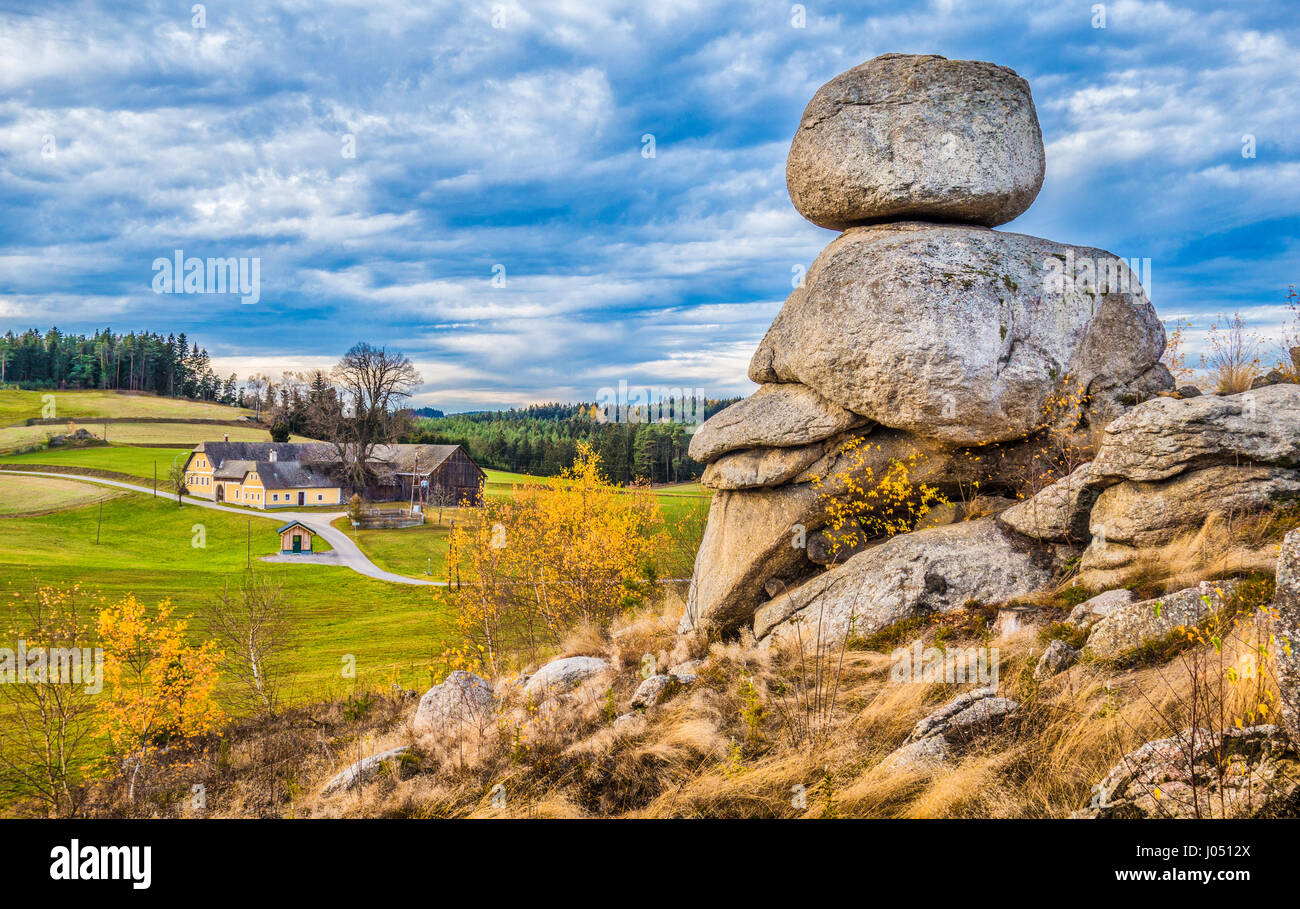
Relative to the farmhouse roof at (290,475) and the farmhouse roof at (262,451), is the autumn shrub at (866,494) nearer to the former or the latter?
the farmhouse roof at (290,475)

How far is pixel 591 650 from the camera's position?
1689cm

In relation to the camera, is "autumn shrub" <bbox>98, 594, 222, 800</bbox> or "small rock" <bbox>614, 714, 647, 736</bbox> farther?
"autumn shrub" <bbox>98, 594, 222, 800</bbox>

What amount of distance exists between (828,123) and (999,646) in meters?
10.8

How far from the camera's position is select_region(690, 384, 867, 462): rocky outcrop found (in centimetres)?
1387

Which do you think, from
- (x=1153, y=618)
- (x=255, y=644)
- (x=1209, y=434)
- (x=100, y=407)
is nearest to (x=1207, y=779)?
(x=1153, y=618)

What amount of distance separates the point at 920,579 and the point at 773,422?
424 cm

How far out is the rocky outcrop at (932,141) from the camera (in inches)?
543

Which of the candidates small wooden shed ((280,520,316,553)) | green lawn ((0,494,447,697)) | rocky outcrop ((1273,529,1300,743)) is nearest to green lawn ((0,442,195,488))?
green lawn ((0,494,447,697))

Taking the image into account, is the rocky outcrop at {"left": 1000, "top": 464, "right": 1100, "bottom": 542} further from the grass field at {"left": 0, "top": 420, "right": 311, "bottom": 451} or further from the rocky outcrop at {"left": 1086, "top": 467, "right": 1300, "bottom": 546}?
the grass field at {"left": 0, "top": 420, "right": 311, "bottom": 451}

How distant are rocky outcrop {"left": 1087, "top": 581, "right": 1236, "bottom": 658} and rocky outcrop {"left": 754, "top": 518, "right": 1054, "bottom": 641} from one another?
320 cm

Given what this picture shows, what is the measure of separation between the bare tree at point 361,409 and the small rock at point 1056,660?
72.0 meters

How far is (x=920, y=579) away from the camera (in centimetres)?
1174

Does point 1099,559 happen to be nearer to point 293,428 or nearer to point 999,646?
point 999,646
